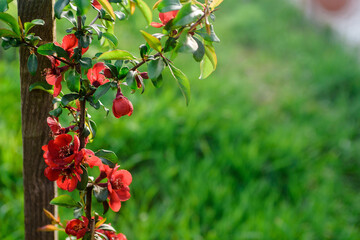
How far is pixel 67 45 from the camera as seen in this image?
60 cm

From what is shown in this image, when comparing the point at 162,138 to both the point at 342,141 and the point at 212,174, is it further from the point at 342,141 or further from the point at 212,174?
the point at 342,141

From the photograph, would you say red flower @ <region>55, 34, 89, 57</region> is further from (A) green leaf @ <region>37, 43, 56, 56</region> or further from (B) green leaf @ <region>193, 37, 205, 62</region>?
(B) green leaf @ <region>193, 37, 205, 62</region>

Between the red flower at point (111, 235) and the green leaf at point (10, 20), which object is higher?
the green leaf at point (10, 20)

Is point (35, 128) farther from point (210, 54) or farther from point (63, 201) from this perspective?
point (210, 54)

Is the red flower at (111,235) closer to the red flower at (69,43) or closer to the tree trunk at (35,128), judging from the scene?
the tree trunk at (35,128)

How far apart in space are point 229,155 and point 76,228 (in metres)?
1.49

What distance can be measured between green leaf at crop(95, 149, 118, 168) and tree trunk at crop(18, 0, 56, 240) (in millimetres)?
131

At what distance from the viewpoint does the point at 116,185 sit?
2.02ft

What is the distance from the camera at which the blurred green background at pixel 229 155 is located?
161 centimetres

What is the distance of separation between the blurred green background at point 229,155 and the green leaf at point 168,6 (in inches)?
34.3

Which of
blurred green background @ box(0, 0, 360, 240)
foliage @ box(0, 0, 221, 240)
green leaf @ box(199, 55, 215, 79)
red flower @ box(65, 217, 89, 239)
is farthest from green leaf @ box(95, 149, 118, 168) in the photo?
blurred green background @ box(0, 0, 360, 240)

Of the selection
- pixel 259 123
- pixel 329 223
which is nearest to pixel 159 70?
pixel 329 223

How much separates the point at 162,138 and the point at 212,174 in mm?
338

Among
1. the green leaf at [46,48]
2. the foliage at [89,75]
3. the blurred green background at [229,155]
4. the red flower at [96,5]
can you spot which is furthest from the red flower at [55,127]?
the blurred green background at [229,155]
